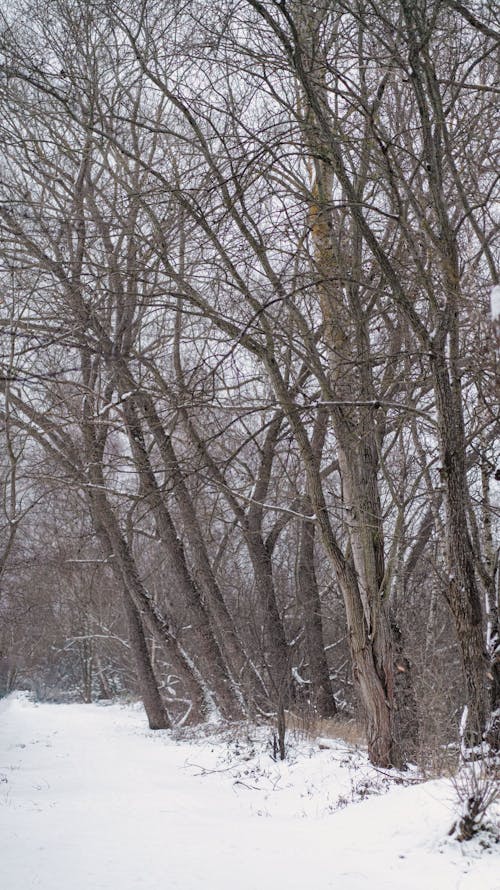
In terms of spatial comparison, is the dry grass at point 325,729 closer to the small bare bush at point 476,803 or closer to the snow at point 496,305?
the small bare bush at point 476,803

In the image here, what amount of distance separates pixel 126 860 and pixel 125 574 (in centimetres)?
973

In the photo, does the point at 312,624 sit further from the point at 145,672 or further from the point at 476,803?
the point at 476,803

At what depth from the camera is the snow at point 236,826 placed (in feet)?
15.8

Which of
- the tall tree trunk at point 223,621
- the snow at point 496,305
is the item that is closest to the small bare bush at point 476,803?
the snow at point 496,305

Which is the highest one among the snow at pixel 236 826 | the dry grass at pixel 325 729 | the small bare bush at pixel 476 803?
the small bare bush at pixel 476 803

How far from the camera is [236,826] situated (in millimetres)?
6988

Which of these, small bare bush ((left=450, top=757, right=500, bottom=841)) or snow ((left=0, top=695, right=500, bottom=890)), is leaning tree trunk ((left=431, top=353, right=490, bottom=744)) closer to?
snow ((left=0, top=695, right=500, bottom=890))

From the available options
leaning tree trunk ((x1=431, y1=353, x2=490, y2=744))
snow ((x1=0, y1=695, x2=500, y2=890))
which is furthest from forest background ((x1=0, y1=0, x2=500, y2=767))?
snow ((x1=0, y1=695, x2=500, y2=890))

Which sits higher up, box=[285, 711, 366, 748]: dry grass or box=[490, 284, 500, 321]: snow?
box=[490, 284, 500, 321]: snow

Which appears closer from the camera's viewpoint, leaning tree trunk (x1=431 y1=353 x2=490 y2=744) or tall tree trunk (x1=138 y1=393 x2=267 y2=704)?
leaning tree trunk (x1=431 y1=353 x2=490 y2=744)

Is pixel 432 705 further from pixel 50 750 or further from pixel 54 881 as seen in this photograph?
pixel 50 750

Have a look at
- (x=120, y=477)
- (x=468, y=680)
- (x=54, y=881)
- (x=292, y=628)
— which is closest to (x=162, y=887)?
(x=54, y=881)

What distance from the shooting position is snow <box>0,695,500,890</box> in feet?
15.8

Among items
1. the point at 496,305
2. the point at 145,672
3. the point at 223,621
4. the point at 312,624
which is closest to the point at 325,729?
the point at 223,621
